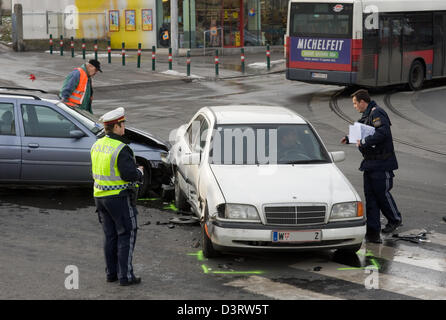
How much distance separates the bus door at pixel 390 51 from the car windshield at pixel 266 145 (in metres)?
15.1

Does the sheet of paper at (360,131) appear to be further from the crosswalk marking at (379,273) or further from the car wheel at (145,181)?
the car wheel at (145,181)

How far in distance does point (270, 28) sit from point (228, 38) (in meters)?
3.16

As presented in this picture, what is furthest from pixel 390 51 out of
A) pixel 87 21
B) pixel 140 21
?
pixel 87 21

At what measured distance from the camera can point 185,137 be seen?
1137 cm

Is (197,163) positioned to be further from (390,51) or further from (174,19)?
(174,19)

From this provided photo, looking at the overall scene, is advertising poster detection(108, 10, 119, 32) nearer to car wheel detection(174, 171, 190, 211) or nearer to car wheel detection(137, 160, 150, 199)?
car wheel detection(137, 160, 150, 199)

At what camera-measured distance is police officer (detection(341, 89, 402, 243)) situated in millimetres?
9758

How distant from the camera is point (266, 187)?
874 cm

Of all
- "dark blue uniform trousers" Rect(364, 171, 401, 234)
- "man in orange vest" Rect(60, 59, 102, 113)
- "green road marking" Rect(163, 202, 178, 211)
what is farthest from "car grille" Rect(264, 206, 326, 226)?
"man in orange vest" Rect(60, 59, 102, 113)

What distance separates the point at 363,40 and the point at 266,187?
15933 mm

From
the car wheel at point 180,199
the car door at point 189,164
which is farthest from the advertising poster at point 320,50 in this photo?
the car wheel at point 180,199

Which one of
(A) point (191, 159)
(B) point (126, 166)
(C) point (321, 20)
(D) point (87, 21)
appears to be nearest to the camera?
(B) point (126, 166)

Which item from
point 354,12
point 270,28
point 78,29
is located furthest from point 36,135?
point 270,28

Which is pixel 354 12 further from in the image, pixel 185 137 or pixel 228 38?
pixel 228 38
